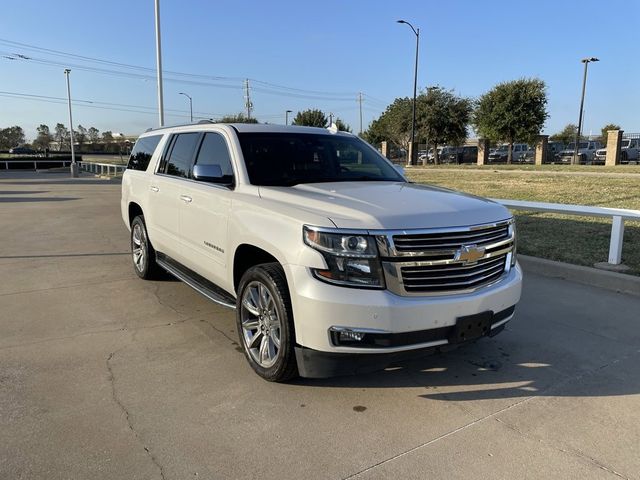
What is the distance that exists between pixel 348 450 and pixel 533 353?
2155mm

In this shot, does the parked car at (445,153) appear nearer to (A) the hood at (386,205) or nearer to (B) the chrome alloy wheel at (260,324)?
(A) the hood at (386,205)

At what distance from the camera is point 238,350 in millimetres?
4414

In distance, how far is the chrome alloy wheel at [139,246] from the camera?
649 cm

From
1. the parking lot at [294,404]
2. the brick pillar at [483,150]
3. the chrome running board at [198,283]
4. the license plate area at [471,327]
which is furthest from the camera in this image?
the brick pillar at [483,150]

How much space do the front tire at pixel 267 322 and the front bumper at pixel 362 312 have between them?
0.12m

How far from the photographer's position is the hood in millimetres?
3289

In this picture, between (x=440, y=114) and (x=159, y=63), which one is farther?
(x=440, y=114)

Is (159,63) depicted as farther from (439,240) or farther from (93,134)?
(93,134)

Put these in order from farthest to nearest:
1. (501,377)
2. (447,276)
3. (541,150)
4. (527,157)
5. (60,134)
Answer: (60,134), (527,157), (541,150), (501,377), (447,276)

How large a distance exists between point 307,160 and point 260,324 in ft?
5.52

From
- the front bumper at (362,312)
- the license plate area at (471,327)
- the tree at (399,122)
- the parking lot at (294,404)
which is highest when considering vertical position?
the tree at (399,122)

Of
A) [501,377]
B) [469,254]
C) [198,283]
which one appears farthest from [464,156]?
[469,254]

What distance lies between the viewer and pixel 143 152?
6.83m

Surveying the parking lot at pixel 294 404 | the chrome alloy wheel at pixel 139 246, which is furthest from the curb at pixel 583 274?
the chrome alloy wheel at pixel 139 246
